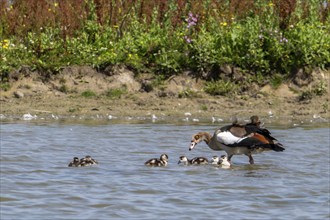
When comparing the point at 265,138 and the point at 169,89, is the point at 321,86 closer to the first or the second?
the point at 169,89

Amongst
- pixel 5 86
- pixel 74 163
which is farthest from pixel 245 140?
pixel 5 86

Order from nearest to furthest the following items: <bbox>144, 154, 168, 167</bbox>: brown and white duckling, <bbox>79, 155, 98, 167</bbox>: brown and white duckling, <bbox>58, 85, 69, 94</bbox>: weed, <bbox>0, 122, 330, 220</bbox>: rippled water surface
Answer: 1. <bbox>0, 122, 330, 220</bbox>: rippled water surface
2. <bbox>79, 155, 98, 167</bbox>: brown and white duckling
3. <bbox>144, 154, 168, 167</bbox>: brown and white duckling
4. <bbox>58, 85, 69, 94</bbox>: weed

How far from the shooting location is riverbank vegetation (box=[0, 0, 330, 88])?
18234 millimetres

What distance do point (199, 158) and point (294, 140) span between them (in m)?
2.66

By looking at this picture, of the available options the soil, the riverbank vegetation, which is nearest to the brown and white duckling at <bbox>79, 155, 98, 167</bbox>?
the soil

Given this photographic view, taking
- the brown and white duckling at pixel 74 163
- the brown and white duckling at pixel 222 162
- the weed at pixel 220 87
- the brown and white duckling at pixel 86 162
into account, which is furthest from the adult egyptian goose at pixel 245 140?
the weed at pixel 220 87

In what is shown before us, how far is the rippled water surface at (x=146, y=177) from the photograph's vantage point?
31.6ft

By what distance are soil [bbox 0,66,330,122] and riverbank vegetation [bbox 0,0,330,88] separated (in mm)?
178

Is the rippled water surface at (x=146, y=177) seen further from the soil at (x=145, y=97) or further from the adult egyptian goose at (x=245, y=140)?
the soil at (x=145, y=97)

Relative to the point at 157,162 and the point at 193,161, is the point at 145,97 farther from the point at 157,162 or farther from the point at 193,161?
the point at 157,162

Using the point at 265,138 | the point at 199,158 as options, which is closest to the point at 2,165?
the point at 199,158

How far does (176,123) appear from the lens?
1714 cm

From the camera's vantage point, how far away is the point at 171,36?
744 inches

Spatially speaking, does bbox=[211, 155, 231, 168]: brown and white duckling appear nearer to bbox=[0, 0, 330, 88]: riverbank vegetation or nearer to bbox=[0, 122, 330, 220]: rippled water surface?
bbox=[0, 122, 330, 220]: rippled water surface
